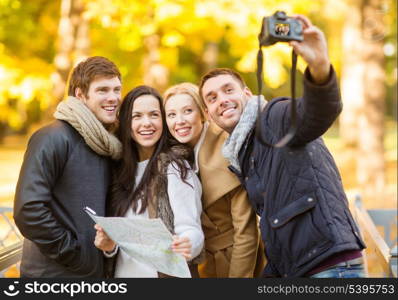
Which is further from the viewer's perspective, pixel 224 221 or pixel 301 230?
pixel 224 221

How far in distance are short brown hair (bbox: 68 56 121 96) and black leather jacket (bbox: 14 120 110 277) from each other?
0.83 feet

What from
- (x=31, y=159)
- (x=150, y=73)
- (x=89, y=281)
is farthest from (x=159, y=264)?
(x=150, y=73)

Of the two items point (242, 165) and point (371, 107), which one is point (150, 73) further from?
point (242, 165)

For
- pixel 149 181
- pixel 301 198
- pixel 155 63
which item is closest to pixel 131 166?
pixel 149 181

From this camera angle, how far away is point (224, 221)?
A: 2.99 meters

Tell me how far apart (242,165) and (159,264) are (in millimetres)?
591

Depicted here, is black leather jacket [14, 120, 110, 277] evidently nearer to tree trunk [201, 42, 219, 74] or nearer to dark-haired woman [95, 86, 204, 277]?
dark-haired woman [95, 86, 204, 277]

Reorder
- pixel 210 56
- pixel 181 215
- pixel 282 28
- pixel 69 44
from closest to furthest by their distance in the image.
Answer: pixel 282 28 < pixel 181 215 < pixel 69 44 < pixel 210 56

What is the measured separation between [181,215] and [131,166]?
42 cm

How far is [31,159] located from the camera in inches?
103

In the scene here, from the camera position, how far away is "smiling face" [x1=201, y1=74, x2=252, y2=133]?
8.86 ft

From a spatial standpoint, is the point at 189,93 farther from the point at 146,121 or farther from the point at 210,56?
the point at 210,56

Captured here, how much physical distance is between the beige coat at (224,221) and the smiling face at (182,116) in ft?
0.41

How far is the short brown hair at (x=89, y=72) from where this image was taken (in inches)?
113
